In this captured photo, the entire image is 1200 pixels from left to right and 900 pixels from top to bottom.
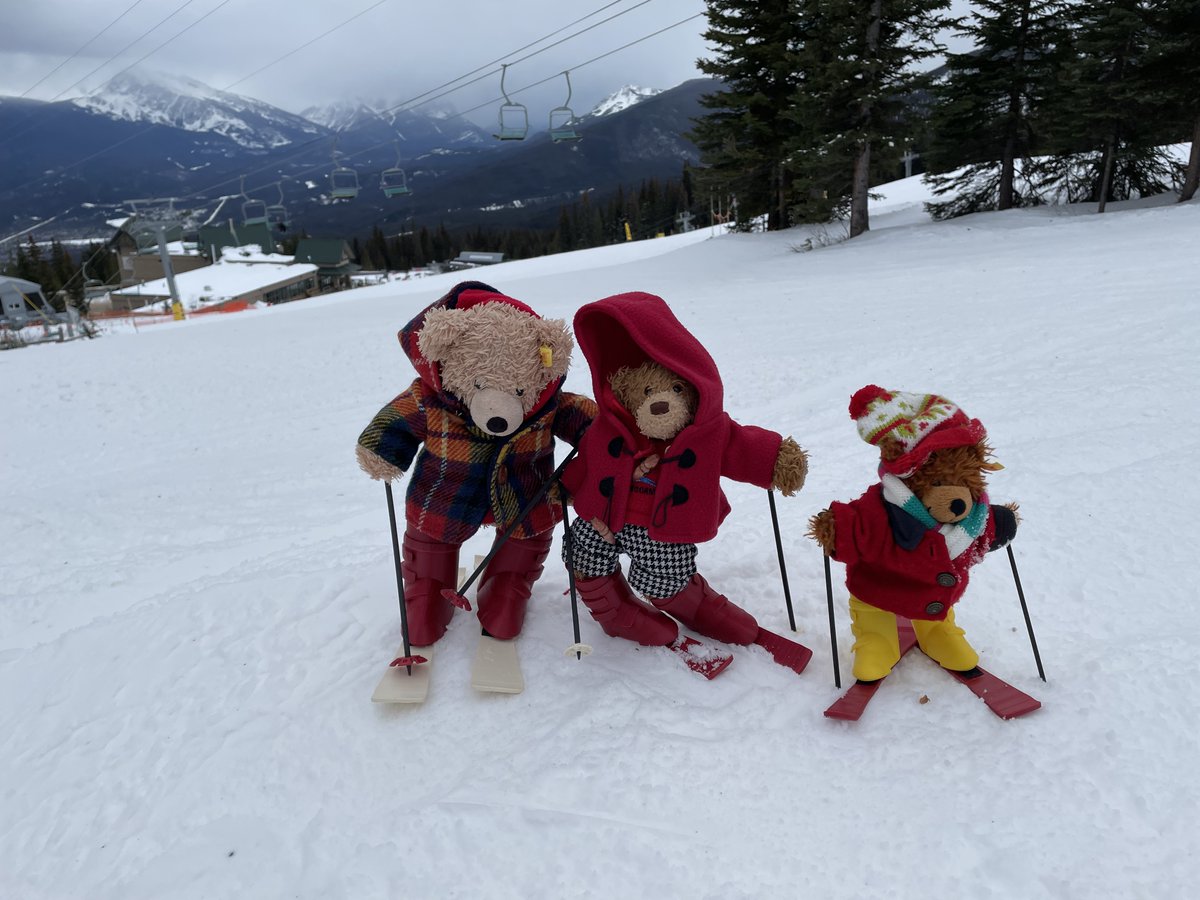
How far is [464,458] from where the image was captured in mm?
2738

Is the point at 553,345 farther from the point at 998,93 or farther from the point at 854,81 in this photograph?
the point at 998,93

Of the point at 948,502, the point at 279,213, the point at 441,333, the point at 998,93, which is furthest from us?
the point at 279,213

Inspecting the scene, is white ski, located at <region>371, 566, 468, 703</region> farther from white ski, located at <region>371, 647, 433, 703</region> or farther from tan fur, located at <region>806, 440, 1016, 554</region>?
tan fur, located at <region>806, 440, 1016, 554</region>

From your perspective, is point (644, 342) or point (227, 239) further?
point (227, 239)

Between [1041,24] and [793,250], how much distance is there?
7.07 m

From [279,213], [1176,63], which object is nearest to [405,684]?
[1176,63]

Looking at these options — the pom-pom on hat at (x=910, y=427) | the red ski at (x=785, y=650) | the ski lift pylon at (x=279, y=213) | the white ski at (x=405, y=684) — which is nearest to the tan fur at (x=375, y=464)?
the white ski at (x=405, y=684)

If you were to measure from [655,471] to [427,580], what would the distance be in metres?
1.14

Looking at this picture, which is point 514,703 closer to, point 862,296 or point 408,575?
point 408,575

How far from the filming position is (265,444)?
20.9 feet

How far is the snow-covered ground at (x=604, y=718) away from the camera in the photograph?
6.40 feet

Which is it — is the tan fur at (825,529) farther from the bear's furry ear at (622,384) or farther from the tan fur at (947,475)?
the bear's furry ear at (622,384)

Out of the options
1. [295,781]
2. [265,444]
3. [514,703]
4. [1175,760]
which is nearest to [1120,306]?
[1175,760]

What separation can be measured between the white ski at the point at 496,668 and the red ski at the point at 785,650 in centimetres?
100
